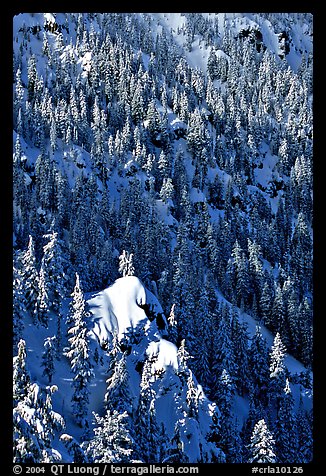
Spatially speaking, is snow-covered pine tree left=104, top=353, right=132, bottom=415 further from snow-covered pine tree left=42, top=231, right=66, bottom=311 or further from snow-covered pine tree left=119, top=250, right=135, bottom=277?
snow-covered pine tree left=119, top=250, right=135, bottom=277

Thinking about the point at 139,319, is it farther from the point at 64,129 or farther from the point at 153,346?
the point at 64,129

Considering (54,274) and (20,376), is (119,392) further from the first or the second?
(54,274)

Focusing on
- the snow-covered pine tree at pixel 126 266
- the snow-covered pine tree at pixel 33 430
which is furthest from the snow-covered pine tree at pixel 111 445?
the snow-covered pine tree at pixel 126 266

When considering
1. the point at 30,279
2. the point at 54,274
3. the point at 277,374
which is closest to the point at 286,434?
the point at 277,374

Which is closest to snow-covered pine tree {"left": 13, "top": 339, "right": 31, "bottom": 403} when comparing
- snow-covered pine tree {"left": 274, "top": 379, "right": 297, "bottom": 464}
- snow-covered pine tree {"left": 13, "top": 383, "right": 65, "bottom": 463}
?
snow-covered pine tree {"left": 13, "top": 383, "right": 65, "bottom": 463}

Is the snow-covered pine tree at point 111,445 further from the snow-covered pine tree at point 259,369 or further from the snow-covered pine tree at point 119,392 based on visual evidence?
the snow-covered pine tree at point 259,369

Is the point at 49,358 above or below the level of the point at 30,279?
below

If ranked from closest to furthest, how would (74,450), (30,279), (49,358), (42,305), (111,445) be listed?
(74,450) → (111,445) → (49,358) → (42,305) → (30,279)
